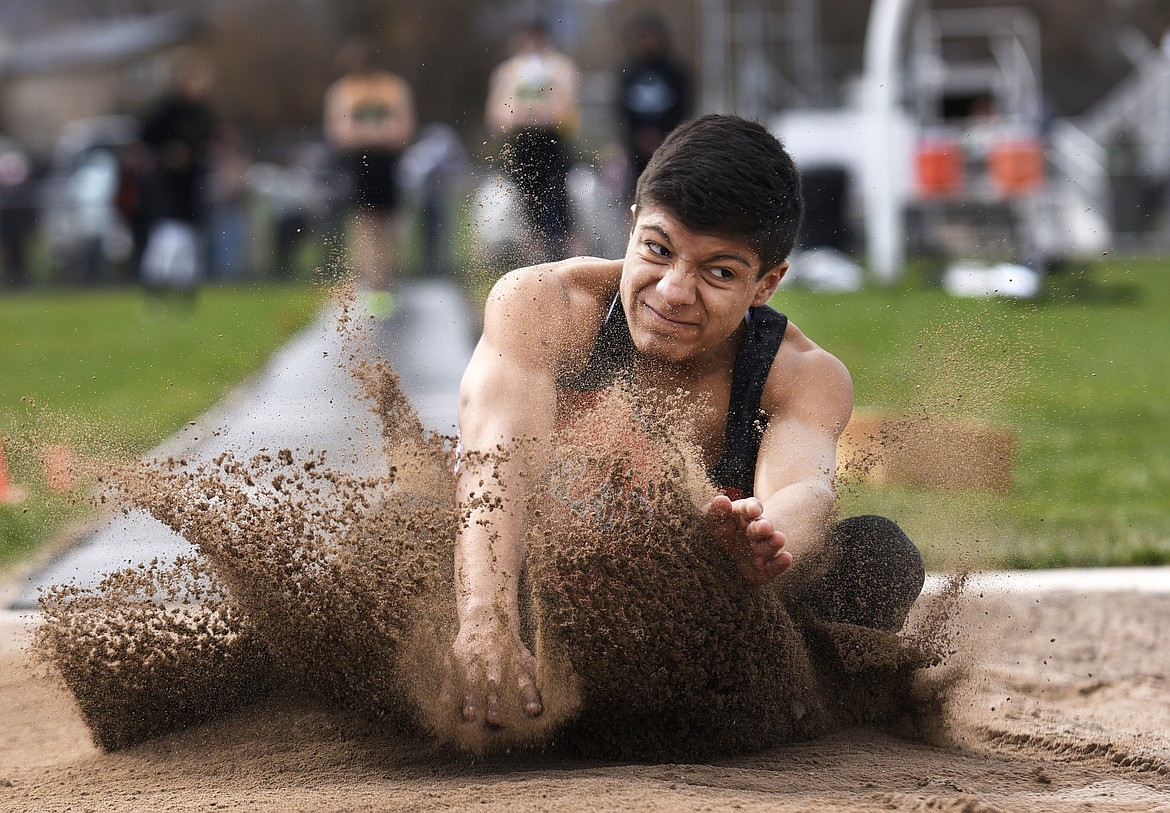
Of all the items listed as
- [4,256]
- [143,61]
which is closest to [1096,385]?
[4,256]

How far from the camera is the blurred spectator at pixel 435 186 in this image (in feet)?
64.2

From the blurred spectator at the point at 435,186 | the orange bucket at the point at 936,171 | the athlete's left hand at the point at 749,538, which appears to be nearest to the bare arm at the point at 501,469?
the athlete's left hand at the point at 749,538

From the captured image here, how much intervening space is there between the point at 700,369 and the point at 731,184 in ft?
1.51

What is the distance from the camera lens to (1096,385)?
9.37 meters

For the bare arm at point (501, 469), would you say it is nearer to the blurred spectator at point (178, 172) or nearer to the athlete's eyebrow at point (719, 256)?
the athlete's eyebrow at point (719, 256)

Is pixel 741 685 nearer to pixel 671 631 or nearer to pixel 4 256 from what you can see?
pixel 671 631

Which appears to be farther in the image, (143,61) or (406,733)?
(143,61)

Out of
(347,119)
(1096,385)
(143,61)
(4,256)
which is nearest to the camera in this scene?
(1096,385)

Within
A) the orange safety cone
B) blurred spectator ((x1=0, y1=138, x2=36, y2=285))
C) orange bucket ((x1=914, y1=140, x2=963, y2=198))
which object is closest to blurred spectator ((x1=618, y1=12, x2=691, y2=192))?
orange bucket ((x1=914, y1=140, x2=963, y2=198))

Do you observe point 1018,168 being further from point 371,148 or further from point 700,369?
point 700,369

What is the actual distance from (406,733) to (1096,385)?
24.4ft

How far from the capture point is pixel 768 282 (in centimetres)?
325

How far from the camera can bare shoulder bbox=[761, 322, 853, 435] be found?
322 cm

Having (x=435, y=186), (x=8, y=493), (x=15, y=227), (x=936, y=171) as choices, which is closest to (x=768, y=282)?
(x=8, y=493)
